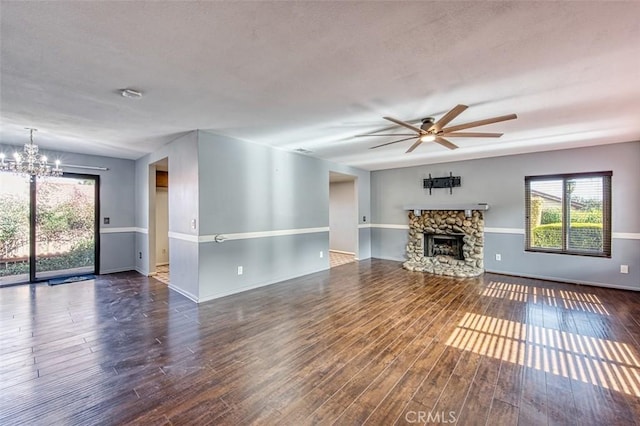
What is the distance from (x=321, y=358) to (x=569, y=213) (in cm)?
557

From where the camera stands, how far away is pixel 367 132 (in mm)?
4055

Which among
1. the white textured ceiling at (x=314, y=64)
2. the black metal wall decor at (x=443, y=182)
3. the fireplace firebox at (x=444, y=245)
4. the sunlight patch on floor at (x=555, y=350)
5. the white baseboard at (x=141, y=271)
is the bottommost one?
the sunlight patch on floor at (x=555, y=350)

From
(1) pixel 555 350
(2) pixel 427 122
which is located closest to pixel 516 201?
(2) pixel 427 122

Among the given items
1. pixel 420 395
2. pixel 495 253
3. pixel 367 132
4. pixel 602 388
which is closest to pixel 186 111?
pixel 367 132

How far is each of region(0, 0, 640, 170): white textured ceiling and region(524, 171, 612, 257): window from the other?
1.35 metres

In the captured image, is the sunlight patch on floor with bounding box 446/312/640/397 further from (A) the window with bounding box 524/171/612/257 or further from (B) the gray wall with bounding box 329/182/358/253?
(B) the gray wall with bounding box 329/182/358/253

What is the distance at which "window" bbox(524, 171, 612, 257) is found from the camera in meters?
4.91

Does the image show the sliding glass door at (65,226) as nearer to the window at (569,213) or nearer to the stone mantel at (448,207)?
the stone mantel at (448,207)

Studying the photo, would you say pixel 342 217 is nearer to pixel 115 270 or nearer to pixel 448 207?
pixel 448 207

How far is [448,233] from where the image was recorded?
21.1ft

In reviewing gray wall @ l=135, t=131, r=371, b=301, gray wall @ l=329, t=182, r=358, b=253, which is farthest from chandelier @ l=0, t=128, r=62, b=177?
gray wall @ l=329, t=182, r=358, b=253

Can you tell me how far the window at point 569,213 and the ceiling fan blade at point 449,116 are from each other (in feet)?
12.2

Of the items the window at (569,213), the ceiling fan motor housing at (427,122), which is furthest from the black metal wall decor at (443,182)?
the ceiling fan motor housing at (427,122)

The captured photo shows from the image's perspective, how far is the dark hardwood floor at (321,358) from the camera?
1878 mm
